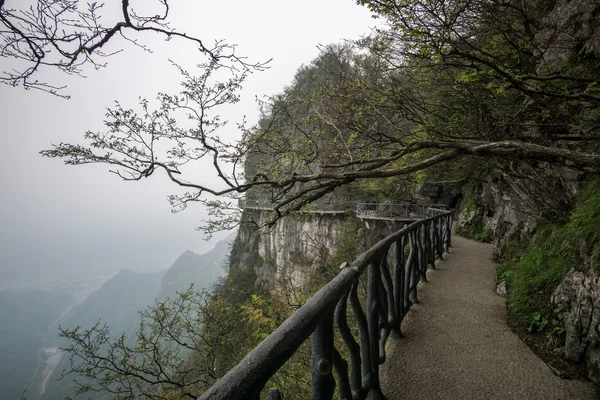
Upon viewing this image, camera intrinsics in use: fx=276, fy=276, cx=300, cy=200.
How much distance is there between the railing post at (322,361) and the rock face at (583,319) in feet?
9.68

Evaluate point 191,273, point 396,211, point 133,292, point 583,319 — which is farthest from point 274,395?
point 133,292

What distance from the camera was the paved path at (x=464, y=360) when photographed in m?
2.37

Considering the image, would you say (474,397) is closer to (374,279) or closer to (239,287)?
(374,279)

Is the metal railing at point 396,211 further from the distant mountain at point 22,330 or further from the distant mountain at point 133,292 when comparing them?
the distant mountain at point 133,292

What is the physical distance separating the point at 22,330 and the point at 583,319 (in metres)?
172

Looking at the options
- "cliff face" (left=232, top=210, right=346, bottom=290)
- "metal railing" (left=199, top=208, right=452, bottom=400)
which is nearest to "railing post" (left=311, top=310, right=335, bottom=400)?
"metal railing" (left=199, top=208, right=452, bottom=400)

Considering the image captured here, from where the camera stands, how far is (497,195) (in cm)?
1112

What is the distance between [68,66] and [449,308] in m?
5.87

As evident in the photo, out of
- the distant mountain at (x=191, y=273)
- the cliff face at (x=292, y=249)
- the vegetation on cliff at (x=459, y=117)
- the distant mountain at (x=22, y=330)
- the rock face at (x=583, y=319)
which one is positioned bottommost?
the distant mountain at (x=22, y=330)

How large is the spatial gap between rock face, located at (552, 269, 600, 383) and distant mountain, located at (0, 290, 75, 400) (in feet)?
279

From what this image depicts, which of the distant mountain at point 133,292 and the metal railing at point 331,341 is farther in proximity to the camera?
the distant mountain at point 133,292

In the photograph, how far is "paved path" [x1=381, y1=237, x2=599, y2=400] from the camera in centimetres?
237

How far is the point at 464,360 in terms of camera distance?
282cm

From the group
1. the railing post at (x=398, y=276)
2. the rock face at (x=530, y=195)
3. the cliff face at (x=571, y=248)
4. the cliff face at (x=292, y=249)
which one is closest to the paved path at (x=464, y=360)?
the railing post at (x=398, y=276)
